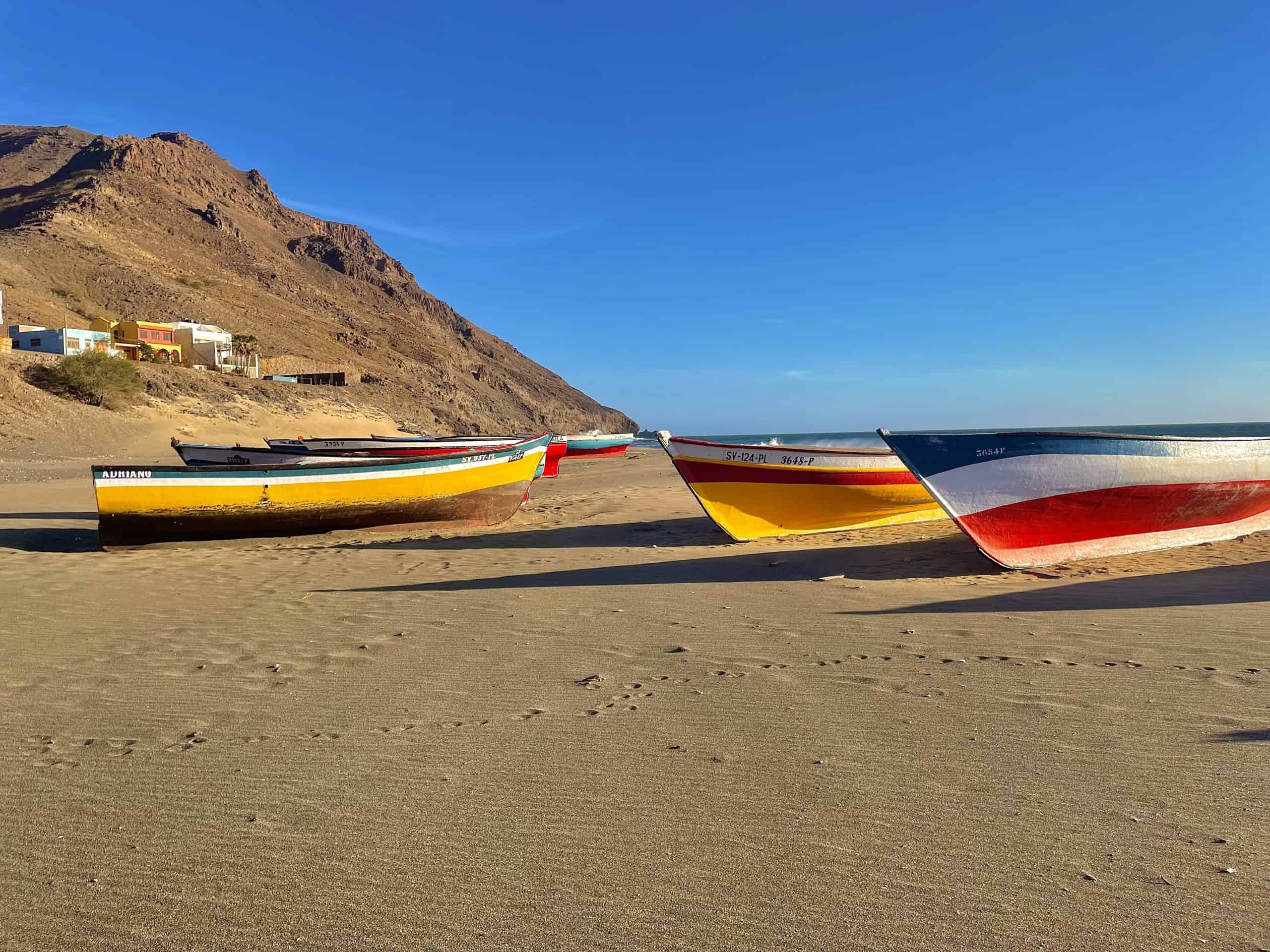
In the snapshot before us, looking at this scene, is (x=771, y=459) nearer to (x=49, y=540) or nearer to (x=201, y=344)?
(x=49, y=540)

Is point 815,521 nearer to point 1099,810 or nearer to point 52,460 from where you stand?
point 1099,810

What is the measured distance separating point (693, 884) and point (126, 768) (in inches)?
101

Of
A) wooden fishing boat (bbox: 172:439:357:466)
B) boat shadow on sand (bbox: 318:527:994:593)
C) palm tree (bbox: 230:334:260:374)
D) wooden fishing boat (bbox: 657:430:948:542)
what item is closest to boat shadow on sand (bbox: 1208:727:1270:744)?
boat shadow on sand (bbox: 318:527:994:593)

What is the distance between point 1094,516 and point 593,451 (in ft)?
108

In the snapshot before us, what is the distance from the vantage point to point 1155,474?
8680 millimetres

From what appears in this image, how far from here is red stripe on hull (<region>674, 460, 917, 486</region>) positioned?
1120cm

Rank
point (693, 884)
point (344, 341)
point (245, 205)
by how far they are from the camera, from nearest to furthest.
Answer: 1. point (693, 884)
2. point (344, 341)
3. point (245, 205)

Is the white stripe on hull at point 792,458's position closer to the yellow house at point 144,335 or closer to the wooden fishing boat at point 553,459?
the wooden fishing boat at point 553,459

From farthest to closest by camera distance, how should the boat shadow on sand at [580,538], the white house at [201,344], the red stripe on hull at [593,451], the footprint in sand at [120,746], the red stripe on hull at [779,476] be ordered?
1. the white house at [201,344]
2. the red stripe on hull at [593,451]
3. the red stripe on hull at [779,476]
4. the boat shadow on sand at [580,538]
5. the footprint in sand at [120,746]

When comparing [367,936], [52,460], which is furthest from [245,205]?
[367,936]

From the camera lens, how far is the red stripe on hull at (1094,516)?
8.23 meters

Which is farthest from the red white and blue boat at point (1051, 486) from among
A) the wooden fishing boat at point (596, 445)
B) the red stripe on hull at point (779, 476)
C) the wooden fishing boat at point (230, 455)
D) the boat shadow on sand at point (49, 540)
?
the wooden fishing boat at point (596, 445)

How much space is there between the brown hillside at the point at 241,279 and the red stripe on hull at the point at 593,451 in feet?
66.1

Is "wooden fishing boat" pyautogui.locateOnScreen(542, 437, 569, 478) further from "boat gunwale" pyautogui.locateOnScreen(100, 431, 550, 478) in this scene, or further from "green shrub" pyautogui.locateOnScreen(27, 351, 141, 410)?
"green shrub" pyautogui.locateOnScreen(27, 351, 141, 410)
